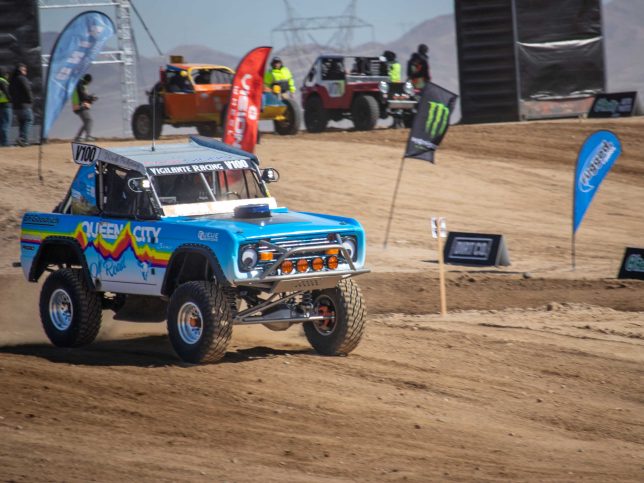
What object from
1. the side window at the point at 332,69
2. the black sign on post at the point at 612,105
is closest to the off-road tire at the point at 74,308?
the side window at the point at 332,69

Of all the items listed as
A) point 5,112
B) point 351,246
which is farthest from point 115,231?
point 5,112

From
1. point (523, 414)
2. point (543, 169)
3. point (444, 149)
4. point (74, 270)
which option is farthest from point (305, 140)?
point (523, 414)

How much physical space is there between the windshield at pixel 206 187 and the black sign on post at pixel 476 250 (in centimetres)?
690

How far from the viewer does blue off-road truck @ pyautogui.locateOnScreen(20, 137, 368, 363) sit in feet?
32.6

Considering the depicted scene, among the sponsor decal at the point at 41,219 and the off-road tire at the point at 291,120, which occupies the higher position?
the off-road tire at the point at 291,120

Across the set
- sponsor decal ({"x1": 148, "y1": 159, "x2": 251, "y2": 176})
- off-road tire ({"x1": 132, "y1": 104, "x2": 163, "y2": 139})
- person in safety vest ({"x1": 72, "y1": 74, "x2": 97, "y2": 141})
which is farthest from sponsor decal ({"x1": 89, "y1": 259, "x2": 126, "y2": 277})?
off-road tire ({"x1": 132, "y1": 104, "x2": 163, "y2": 139})

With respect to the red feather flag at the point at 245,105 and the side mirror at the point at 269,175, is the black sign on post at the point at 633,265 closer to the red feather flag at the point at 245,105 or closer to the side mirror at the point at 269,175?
the red feather flag at the point at 245,105

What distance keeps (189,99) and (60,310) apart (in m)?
15.1

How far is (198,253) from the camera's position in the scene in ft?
33.2

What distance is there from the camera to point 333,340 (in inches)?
423

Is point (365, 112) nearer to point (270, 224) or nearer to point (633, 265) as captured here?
point (633, 265)

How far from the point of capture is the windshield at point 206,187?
10820mm

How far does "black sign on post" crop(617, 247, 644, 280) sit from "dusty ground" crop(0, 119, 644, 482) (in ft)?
0.70

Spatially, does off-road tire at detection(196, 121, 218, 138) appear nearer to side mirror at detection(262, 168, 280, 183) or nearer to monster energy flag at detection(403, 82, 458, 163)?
monster energy flag at detection(403, 82, 458, 163)
